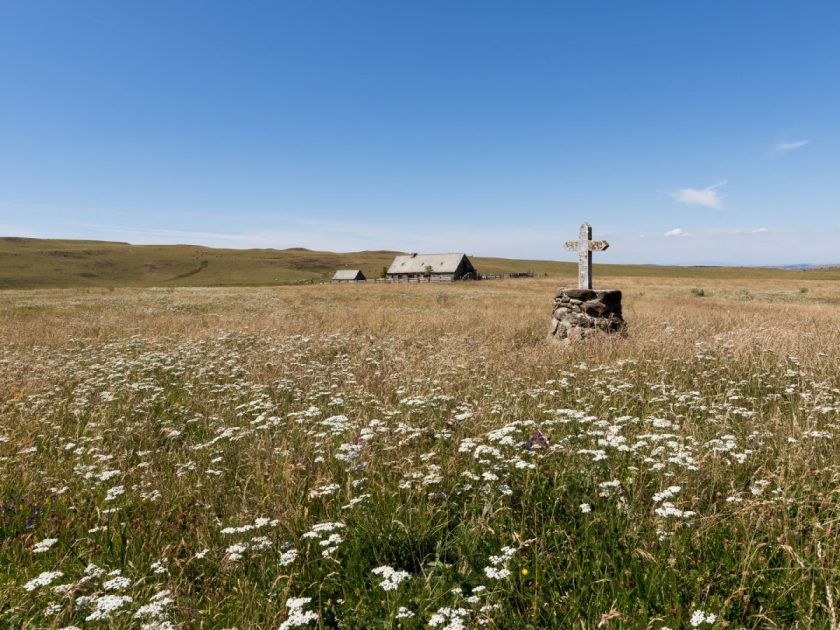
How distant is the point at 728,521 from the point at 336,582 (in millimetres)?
2658

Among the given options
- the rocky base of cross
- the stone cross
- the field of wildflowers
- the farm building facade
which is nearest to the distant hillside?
the farm building facade

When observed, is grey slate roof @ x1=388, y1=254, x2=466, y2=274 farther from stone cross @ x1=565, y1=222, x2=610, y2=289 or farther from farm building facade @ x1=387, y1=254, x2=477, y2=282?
stone cross @ x1=565, y1=222, x2=610, y2=289

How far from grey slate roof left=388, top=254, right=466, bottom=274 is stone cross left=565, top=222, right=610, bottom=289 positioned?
74.8 meters

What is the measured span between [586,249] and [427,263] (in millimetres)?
80616

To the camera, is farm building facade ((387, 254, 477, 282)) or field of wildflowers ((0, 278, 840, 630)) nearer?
field of wildflowers ((0, 278, 840, 630))

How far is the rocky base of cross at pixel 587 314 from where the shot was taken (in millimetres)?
10867

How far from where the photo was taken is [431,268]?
297 feet

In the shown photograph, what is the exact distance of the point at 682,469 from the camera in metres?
3.40

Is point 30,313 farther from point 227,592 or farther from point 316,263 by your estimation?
point 316,263

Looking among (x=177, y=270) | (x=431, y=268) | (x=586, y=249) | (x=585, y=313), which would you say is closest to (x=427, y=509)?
(x=585, y=313)

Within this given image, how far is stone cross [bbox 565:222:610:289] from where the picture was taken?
1197 centimetres

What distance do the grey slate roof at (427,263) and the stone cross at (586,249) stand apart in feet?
245

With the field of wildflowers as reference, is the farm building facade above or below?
above

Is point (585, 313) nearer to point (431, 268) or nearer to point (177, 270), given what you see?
point (431, 268)
